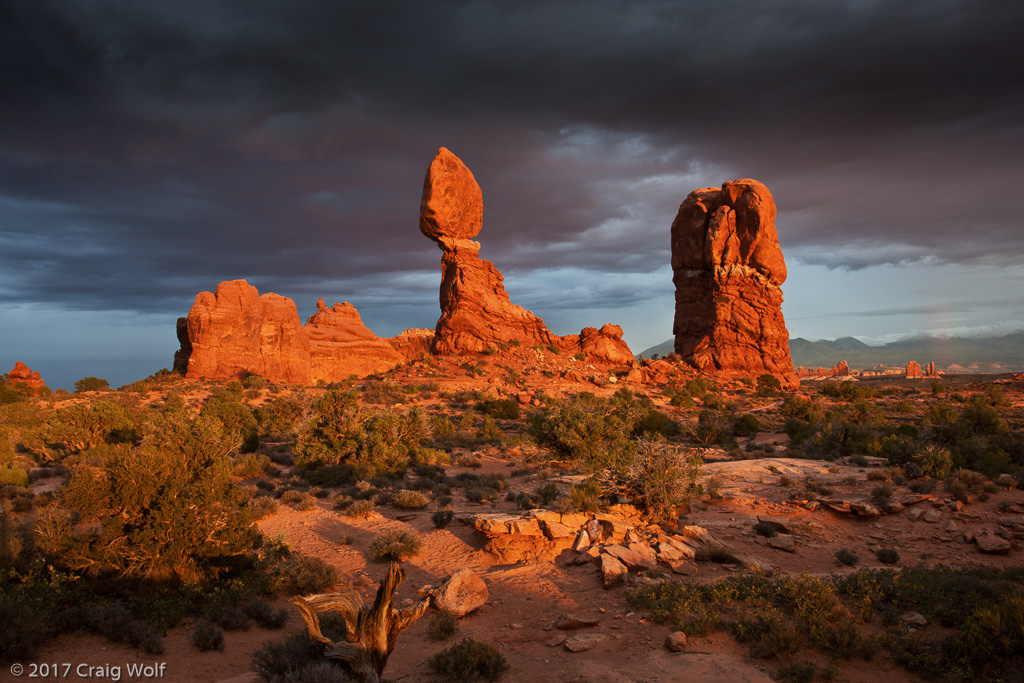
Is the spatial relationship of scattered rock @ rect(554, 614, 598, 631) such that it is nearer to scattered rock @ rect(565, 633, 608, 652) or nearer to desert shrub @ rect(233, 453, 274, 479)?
scattered rock @ rect(565, 633, 608, 652)

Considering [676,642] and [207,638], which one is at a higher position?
[207,638]

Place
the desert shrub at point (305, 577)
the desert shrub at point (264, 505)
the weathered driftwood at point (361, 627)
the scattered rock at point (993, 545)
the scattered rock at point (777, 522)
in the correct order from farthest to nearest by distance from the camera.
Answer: the desert shrub at point (264, 505), the scattered rock at point (777, 522), the scattered rock at point (993, 545), the desert shrub at point (305, 577), the weathered driftwood at point (361, 627)

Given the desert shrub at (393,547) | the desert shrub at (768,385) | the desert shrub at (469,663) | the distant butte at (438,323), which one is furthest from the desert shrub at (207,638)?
the desert shrub at (768,385)

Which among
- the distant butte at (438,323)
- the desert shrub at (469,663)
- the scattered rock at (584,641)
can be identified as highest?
the distant butte at (438,323)

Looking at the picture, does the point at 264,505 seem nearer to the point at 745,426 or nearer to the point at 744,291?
the point at 745,426

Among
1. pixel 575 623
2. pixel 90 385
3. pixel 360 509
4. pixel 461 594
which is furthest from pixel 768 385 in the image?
pixel 90 385

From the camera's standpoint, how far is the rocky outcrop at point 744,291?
1670 inches

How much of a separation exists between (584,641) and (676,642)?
49.1 inches

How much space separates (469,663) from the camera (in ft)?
19.8

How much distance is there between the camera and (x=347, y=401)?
20.1 meters

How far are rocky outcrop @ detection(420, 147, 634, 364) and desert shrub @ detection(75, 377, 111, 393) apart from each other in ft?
81.1

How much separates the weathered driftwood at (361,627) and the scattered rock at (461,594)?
2.18m

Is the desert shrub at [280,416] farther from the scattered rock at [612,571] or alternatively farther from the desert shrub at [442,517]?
the scattered rock at [612,571]

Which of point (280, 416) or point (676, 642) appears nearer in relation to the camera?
point (676, 642)
